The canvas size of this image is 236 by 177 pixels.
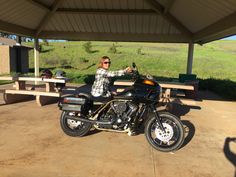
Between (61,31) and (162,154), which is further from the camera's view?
(61,31)

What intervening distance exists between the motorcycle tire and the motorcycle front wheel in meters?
1.27

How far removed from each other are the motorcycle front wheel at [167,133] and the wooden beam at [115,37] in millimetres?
7662

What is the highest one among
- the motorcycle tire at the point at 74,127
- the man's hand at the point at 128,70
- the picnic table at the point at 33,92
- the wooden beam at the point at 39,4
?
the wooden beam at the point at 39,4

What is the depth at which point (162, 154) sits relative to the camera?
14.9 ft

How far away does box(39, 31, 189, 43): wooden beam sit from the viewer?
1177 centimetres

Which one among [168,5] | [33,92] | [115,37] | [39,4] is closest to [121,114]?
[33,92]

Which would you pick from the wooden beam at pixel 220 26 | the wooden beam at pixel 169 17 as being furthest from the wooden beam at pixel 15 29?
the wooden beam at pixel 220 26

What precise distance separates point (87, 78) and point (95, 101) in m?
10.1

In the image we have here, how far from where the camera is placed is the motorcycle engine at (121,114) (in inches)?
191

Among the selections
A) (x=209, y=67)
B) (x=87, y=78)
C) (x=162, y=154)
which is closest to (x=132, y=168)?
(x=162, y=154)

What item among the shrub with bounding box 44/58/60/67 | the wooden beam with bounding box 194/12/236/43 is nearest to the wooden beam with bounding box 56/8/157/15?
the wooden beam with bounding box 194/12/236/43

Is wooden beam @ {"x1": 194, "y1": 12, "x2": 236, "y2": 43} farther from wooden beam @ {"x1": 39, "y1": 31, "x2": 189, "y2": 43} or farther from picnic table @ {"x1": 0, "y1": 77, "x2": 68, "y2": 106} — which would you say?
picnic table @ {"x1": 0, "y1": 77, "x2": 68, "y2": 106}

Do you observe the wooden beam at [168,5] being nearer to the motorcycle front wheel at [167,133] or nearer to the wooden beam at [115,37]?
the wooden beam at [115,37]

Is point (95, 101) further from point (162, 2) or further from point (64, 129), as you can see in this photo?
point (162, 2)
